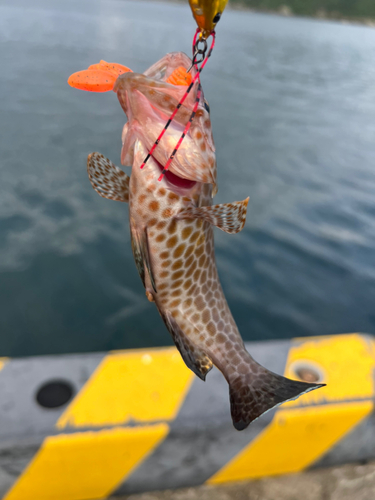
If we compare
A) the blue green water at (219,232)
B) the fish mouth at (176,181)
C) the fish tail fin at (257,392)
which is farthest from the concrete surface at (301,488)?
the fish mouth at (176,181)

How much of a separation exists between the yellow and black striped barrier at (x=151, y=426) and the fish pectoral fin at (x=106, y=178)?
225cm

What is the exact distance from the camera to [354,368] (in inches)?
166

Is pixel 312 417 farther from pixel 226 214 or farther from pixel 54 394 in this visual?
pixel 226 214

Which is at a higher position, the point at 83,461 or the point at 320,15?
the point at 320,15

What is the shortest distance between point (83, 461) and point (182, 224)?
101 inches

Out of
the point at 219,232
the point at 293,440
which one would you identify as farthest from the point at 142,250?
the point at 219,232

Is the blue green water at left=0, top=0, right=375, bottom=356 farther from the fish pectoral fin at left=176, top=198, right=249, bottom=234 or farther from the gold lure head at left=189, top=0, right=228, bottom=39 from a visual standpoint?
the gold lure head at left=189, top=0, right=228, bottom=39

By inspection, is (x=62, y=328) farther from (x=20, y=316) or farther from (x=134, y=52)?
(x=134, y=52)

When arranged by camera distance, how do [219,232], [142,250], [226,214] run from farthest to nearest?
1. [219,232]
2. [142,250]
3. [226,214]

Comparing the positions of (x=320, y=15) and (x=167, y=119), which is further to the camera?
(x=320, y=15)

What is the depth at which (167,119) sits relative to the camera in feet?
5.97

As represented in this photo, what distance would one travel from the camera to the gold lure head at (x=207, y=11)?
1338mm

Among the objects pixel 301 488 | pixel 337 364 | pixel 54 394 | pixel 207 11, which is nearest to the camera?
pixel 207 11

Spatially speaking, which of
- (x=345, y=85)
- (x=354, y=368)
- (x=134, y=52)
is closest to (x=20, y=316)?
(x=354, y=368)
